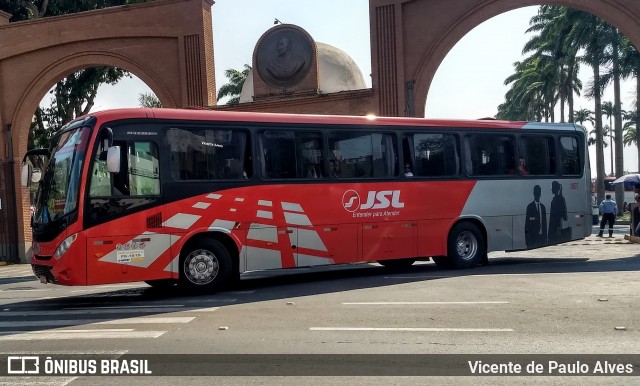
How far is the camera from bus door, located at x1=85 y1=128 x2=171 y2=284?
11102mm

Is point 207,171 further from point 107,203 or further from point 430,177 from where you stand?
point 430,177

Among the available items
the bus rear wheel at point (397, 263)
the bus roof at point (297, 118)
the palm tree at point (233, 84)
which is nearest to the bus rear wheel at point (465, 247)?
the bus rear wheel at point (397, 263)

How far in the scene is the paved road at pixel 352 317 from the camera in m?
7.11

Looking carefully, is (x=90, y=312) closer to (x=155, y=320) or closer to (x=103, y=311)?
(x=103, y=311)

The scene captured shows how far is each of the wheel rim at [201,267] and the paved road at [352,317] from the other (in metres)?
0.41

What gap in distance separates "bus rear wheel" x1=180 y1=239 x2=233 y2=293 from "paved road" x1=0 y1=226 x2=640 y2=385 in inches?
11.5

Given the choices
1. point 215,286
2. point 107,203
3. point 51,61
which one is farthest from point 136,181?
point 51,61

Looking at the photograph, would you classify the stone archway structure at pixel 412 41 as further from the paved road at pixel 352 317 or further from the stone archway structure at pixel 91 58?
the paved road at pixel 352 317

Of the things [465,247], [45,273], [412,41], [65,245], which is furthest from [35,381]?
[412,41]

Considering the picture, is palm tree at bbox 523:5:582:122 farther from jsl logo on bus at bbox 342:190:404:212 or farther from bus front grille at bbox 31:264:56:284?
bus front grille at bbox 31:264:56:284

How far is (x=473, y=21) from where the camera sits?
802 inches

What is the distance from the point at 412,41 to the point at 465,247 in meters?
8.06

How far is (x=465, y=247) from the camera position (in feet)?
50.7

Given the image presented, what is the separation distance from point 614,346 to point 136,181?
7.83m
